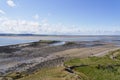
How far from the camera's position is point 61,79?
757 inches

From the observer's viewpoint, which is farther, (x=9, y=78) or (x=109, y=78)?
(x=9, y=78)

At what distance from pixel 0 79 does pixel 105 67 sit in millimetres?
14877

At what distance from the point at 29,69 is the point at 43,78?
24119 mm

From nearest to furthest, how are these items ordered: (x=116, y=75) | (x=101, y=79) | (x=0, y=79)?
(x=101, y=79) < (x=116, y=75) < (x=0, y=79)

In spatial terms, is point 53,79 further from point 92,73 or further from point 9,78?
point 9,78

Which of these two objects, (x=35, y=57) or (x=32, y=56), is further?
(x=32, y=56)

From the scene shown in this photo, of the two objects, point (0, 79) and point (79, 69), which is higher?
point (79, 69)

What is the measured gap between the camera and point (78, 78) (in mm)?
19500

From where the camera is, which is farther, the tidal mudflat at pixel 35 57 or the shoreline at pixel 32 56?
the shoreline at pixel 32 56

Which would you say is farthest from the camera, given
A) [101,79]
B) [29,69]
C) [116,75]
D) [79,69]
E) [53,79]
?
[29,69]

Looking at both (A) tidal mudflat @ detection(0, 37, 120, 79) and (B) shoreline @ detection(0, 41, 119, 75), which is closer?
(A) tidal mudflat @ detection(0, 37, 120, 79)

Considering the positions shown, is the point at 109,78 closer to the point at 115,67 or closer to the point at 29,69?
the point at 115,67

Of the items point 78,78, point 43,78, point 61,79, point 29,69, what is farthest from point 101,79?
point 29,69

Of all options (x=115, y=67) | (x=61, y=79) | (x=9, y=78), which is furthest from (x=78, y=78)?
(x=9, y=78)
